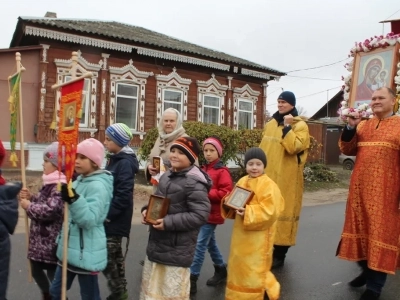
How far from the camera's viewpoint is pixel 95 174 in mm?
3154

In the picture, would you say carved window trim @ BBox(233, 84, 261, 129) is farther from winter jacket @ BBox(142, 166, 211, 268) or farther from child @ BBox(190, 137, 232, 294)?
winter jacket @ BBox(142, 166, 211, 268)

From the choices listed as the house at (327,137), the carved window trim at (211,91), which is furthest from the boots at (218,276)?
the house at (327,137)

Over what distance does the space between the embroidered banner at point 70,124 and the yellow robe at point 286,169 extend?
2.58m

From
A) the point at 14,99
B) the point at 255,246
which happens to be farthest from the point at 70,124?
the point at 255,246

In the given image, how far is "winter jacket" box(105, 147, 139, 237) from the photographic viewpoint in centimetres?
362

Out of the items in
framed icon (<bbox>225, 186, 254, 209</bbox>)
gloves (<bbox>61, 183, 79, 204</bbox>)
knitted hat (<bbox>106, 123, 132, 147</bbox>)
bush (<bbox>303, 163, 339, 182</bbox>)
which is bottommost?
bush (<bbox>303, 163, 339, 182</bbox>)

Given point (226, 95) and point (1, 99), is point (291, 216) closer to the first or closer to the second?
point (1, 99)

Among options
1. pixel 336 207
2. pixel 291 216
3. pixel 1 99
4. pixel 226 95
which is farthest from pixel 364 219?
pixel 226 95

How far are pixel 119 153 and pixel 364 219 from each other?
2.41m

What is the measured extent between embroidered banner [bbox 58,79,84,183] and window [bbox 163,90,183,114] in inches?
536

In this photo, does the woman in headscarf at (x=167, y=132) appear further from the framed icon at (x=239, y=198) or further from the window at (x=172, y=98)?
the window at (x=172, y=98)

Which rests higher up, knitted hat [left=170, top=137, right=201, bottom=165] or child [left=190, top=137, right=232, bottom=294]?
knitted hat [left=170, top=137, right=201, bottom=165]

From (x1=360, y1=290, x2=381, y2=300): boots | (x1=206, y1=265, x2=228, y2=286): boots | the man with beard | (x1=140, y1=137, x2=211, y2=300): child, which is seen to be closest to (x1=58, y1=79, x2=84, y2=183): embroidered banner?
(x1=140, y1=137, x2=211, y2=300): child

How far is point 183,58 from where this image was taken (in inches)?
633
